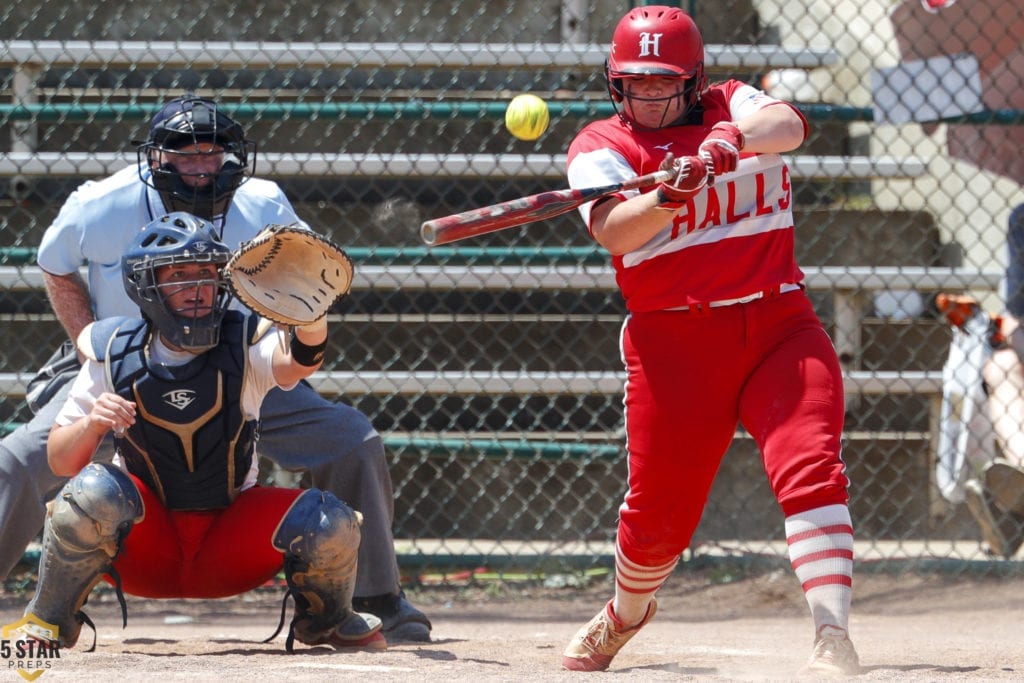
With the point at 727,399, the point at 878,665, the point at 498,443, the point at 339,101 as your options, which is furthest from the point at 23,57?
the point at 878,665

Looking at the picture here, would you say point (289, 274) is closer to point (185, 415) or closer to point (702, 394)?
point (185, 415)

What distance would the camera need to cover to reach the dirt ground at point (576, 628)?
110 inches

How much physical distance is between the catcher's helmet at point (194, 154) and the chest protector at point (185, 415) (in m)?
0.48

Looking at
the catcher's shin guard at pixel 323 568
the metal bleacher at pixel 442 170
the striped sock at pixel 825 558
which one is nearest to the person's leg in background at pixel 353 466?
the catcher's shin guard at pixel 323 568

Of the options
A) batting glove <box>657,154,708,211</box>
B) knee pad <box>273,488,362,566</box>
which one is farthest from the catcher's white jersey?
batting glove <box>657,154,708,211</box>

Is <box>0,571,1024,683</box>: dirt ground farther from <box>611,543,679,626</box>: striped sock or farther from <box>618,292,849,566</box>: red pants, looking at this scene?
<box>618,292,849,566</box>: red pants

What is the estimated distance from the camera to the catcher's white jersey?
357 centimetres

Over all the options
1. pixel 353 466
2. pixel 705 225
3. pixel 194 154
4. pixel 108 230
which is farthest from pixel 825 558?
pixel 108 230

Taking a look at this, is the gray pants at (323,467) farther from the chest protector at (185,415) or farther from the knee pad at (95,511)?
the knee pad at (95,511)

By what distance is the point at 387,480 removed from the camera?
3668 mm

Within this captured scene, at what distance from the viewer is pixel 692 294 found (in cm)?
287

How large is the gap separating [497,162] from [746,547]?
179 cm

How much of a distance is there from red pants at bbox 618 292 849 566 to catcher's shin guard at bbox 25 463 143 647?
3.79 feet

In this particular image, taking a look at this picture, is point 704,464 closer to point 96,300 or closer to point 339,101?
point 96,300
